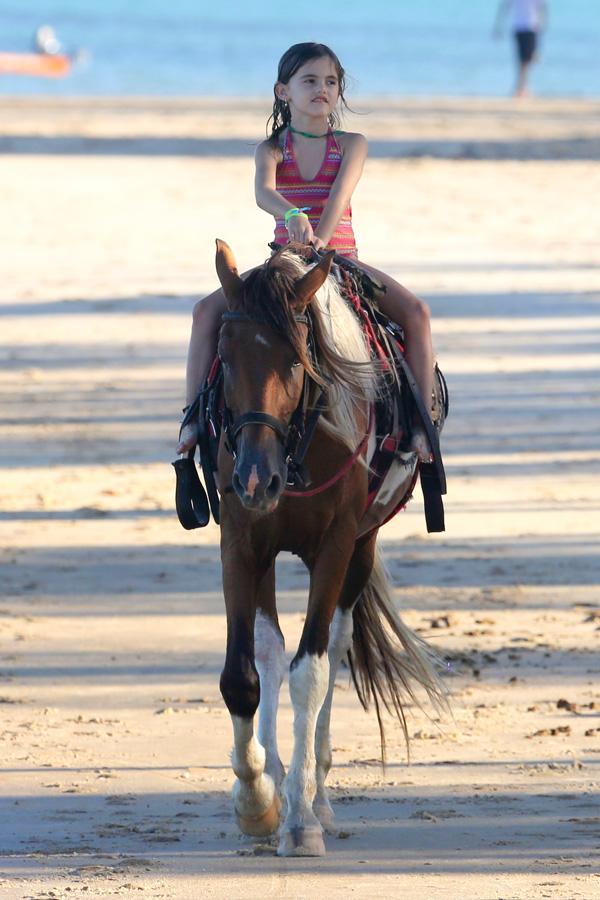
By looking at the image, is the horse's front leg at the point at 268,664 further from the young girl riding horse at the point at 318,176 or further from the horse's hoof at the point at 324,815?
the young girl riding horse at the point at 318,176

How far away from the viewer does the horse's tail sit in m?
6.91

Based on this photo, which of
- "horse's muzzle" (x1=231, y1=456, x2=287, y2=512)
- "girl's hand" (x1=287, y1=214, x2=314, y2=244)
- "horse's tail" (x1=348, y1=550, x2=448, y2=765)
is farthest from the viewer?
"horse's tail" (x1=348, y1=550, x2=448, y2=765)

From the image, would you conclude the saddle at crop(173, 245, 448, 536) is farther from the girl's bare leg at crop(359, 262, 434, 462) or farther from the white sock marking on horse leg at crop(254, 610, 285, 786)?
the white sock marking on horse leg at crop(254, 610, 285, 786)

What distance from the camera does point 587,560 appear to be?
9922mm

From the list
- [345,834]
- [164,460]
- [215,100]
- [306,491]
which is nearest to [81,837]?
[345,834]

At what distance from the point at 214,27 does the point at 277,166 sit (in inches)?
4240

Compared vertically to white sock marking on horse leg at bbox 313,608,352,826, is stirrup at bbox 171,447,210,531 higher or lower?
higher

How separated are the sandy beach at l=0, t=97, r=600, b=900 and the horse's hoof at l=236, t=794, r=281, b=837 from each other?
69mm

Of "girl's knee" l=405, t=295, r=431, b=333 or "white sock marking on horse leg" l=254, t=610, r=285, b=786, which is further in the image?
"girl's knee" l=405, t=295, r=431, b=333

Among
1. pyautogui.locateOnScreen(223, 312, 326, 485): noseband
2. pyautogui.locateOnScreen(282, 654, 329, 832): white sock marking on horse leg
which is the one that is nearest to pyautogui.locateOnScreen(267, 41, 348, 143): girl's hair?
pyautogui.locateOnScreen(223, 312, 326, 485): noseband

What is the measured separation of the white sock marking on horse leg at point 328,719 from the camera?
612 centimetres

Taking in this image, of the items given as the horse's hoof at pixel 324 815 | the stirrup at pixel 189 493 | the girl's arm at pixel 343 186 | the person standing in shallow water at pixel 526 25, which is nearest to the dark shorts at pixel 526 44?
the person standing in shallow water at pixel 526 25

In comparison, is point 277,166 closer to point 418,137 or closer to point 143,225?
point 143,225

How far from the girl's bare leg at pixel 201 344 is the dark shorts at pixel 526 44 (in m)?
32.5
